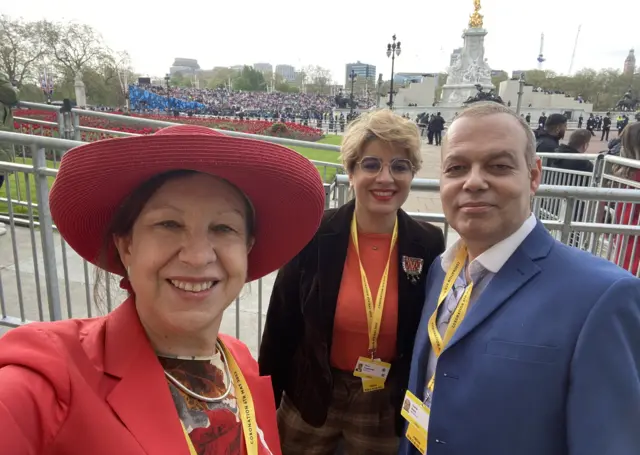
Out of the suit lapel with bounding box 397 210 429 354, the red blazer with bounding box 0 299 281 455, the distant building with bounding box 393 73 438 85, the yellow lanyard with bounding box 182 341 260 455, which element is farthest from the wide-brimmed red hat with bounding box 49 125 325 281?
the distant building with bounding box 393 73 438 85

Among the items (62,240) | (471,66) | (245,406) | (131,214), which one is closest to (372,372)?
(245,406)

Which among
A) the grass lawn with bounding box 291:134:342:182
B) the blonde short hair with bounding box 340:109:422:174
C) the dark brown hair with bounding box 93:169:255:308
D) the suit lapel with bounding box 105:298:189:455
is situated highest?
the blonde short hair with bounding box 340:109:422:174

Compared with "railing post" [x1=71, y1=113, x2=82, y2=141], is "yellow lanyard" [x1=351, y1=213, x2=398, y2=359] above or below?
below

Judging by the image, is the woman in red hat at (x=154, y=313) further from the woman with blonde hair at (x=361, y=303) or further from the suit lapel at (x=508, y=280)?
the woman with blonde hair at (x=361, y=303)

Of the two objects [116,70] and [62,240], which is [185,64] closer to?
[116,70]

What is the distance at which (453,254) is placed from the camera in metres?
1.93

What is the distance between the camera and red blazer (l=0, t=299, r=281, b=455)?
2.99 ft

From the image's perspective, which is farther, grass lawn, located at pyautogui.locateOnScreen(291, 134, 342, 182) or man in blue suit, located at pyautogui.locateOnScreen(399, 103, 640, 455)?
grass lawn, located at pyautogui.locateOnScreen(291, 134, 342, 182)

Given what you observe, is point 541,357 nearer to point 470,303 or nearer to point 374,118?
point 470,303

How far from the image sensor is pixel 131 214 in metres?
1.28

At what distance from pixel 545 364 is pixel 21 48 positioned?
53.5 meters

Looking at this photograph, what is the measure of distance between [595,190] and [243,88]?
11685cm

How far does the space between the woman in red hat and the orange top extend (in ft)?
2.87

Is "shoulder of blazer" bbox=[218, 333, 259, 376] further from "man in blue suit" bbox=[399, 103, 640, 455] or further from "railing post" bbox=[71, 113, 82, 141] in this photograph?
"railing post" bbox=[71, 113, 82, 141]
